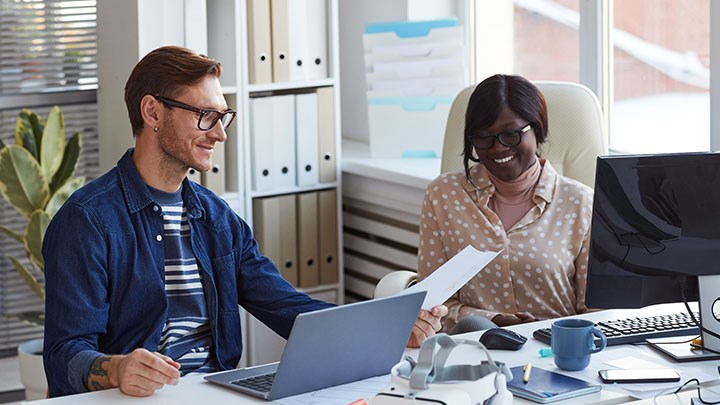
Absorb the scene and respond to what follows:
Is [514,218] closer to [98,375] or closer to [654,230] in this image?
[654,230]

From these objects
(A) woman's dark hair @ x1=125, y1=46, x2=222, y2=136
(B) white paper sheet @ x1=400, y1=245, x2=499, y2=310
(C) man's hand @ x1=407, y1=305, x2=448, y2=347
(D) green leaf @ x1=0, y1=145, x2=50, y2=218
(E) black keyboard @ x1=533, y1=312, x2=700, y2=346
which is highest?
(A) woman's dark hair @ x1=125, y1=46, x2=222, y2=136

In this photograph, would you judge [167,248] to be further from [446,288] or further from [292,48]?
[292,48]

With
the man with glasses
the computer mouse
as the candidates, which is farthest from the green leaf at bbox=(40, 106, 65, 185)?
the computer mouse

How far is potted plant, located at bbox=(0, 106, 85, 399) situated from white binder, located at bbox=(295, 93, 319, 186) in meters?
0.76

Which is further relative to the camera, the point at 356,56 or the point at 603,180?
the point at 356,56

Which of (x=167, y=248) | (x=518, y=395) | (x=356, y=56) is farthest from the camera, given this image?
(x=356, y=56)

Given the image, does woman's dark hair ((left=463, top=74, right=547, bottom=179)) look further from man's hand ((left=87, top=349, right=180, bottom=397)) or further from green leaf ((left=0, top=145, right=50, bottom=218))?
green leaf ((left=0, top=145, right=50, bottom=218))

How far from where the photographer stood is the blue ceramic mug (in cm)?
198

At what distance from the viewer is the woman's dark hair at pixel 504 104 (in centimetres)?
269

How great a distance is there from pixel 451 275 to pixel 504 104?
29.5 inches

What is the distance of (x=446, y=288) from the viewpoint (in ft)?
6.89

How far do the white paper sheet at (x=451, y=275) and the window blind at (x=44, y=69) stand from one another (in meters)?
2.25

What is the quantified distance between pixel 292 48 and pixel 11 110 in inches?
41.1

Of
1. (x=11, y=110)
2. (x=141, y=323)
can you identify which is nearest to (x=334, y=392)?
(x=141, y=323)
